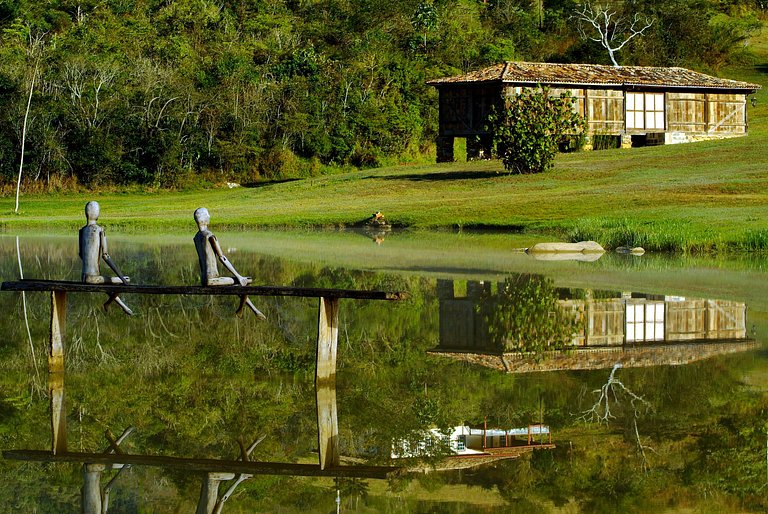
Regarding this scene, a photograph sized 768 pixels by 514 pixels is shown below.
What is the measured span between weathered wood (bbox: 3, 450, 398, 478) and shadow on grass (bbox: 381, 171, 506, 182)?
46283 mm

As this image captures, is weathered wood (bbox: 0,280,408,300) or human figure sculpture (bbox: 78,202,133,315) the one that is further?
human figure sculpture (bbox: 78,202,133,315)

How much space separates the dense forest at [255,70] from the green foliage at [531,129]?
60.8 ft

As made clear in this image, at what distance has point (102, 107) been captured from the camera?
68.2 meters

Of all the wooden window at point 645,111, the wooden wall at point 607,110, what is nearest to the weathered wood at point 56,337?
the wooden wall at point 607,110

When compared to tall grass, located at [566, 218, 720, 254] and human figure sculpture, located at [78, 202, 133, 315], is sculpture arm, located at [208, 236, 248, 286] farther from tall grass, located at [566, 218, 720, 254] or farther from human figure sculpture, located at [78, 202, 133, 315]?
tall grass, located at [566, 218, 720, 254]

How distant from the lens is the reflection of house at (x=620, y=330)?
53.7 ft

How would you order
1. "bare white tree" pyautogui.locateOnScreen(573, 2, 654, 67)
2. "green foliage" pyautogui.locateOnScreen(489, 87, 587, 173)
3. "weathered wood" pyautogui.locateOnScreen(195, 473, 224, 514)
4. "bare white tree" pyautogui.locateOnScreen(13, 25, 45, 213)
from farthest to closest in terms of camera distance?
"bare white tree" pyautogui.locateOnScreen(573, 2, 654, 67)
"bare white tree" pyautogui.locateOnScreen(13, 25, 45, 213)
"green foliage" pyautogui.locateOnScreen(489, 87, 587, 173)
"weathered wood" pyautogui.locateOnScreen(195, 473, 224, 514)

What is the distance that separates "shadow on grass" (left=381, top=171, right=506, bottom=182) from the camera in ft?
189

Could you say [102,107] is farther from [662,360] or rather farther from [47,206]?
[662,360]

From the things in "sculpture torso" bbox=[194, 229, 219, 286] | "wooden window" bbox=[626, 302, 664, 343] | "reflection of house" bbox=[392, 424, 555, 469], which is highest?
"sculpture torso" bbox=[194, 229, 219, 286]

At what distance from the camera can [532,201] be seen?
1837 inches

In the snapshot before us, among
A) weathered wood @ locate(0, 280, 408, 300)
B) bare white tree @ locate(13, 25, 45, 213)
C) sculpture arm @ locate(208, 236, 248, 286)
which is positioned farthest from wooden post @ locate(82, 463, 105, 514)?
bare white tree @ locate(13, 25, 45, 213)

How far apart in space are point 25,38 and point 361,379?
7121 cm

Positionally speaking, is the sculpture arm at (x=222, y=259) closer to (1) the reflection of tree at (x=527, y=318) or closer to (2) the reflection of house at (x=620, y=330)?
(2) the reflection of house at (x=620, y=330)
